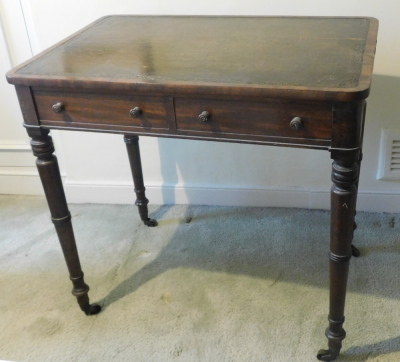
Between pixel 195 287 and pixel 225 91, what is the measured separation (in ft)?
2.57

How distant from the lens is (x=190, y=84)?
1.13m

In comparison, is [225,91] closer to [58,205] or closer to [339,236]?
[339,236]

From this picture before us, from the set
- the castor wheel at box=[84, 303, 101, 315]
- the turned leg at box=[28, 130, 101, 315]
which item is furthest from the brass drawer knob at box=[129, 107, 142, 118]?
the castor wheel at box=[84, 303, 101, 315]

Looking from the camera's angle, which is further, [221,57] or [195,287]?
[195,287]

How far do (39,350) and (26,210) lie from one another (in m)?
0.81

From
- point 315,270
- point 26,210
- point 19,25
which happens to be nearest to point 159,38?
point 19,25

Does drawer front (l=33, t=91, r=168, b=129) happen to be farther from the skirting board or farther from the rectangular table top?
the skirting board

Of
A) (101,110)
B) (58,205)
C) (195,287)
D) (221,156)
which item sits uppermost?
(101,110)

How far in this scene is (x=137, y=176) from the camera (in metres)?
1.90

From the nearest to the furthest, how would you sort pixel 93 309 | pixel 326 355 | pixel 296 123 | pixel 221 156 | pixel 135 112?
pixel 296 123 → pixel 135 112 → pixel 326 355 → pixel 93 309 → pixel 221 156

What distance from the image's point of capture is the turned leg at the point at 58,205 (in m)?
1.34

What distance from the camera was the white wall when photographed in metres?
1.70

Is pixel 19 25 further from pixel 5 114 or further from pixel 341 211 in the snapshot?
pixel 341 211

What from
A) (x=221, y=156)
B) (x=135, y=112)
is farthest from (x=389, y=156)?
(x=135, y=112)
